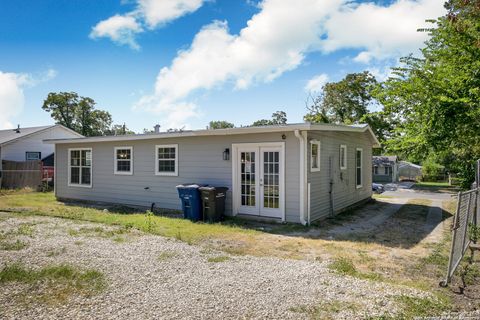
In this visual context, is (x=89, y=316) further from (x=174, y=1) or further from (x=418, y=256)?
(x=174, y=1)

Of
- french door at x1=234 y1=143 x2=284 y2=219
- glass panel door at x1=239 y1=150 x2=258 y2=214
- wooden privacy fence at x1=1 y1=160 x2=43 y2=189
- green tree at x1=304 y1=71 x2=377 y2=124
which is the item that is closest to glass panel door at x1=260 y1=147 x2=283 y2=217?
french door at x1=234 y1=143 x2=284 y2=219

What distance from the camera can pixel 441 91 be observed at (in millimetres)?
7926

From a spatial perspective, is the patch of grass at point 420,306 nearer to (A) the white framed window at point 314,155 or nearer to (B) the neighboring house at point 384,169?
(A) the white framed window at point 314,155

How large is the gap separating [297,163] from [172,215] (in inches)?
169

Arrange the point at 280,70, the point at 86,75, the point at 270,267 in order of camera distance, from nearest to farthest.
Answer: the point at 270,267 → the point at 86,75 → the point at 280,70

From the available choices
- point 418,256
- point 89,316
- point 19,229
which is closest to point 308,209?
point 418,256

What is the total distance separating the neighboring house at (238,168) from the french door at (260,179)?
0.09 ft

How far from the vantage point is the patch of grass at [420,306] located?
3.34 meters

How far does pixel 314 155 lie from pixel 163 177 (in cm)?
518

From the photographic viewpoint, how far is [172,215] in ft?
32.5

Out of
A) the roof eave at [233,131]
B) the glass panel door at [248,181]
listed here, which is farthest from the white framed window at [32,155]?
the glass panel door at [248,181]

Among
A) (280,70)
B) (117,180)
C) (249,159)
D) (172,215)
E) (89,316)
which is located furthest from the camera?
(280,70)

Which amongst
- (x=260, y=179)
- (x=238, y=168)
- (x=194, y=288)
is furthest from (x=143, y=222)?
(x=194, y=288)

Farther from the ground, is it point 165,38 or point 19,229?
point 165,38
